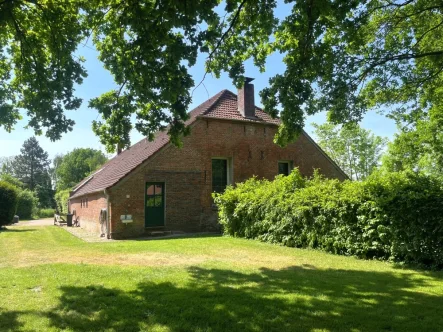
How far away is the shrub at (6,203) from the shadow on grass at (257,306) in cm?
2099

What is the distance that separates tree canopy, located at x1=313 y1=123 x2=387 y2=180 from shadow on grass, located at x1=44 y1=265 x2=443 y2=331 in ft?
163

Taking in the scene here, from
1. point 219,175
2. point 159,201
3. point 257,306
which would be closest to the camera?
point 257,306

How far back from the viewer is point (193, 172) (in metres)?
19.1

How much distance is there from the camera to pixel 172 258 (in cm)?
1012

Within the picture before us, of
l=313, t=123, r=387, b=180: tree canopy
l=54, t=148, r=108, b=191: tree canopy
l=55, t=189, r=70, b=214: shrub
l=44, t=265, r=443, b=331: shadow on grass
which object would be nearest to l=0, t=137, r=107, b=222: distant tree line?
l=54, t=148, r=108, b=191: tree canopy

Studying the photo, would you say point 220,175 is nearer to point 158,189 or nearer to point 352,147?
point 158,189

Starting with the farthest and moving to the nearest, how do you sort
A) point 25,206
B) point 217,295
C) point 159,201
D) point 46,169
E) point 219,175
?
1. point 46,169
2. point 25,206
3. point 219,175
4. point 159,201
5. point 217,295

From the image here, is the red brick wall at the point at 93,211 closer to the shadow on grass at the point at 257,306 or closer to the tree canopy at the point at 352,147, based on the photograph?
the shadow on grass at the point at 257,306

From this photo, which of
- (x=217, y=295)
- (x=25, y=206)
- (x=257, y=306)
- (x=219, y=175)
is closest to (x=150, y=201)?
(x=219, y=175)

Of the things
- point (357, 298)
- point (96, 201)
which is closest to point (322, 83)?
point (357, 298)

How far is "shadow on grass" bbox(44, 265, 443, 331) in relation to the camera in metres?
4.55

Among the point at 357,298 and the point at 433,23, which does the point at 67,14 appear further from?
the point at 433,23

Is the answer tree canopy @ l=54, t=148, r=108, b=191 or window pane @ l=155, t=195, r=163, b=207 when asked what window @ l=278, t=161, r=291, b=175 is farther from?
tree canopy @ l=54, t=148, r=108, b=191

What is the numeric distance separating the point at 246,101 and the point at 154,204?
8.46m
